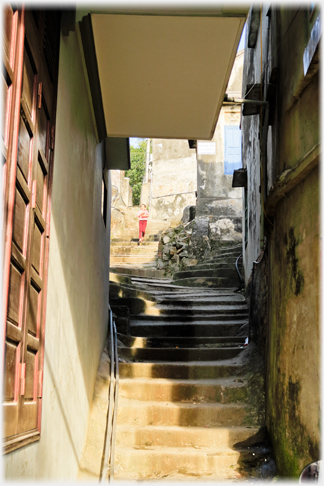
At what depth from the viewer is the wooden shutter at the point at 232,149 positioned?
17.7 meters

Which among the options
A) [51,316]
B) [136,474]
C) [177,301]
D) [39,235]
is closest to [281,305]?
[136,474]

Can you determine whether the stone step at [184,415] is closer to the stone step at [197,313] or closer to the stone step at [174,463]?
the stone step at [174,463]

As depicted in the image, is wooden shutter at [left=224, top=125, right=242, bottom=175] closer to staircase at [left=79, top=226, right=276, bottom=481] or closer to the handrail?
staircase at [left=79, top=226, right=276, bottom=481]

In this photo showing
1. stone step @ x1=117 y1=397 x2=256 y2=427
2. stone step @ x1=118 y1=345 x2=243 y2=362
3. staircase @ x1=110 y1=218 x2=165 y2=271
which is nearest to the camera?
stone step @ x1=117 y1=397 x2=256 y2=427

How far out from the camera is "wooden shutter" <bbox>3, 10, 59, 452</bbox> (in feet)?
7.50

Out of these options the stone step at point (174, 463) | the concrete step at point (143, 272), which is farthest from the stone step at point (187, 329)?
the concrete step at point (143, 272)

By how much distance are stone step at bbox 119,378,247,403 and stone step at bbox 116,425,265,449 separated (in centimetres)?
62

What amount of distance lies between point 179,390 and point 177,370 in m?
0.43

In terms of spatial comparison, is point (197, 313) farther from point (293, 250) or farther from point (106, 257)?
point (293, 250)

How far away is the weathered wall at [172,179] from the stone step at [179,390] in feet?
62.4

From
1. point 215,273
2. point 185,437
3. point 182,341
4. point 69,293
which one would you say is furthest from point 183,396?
point 215,273

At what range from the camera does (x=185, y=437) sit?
5332 mm

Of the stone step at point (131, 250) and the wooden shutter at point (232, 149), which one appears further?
the wooden shutter at point (232, 149)

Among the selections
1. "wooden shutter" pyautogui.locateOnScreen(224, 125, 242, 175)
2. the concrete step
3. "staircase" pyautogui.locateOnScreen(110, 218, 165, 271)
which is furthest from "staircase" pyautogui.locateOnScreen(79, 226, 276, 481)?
"wooden shutter" pyautogui.locateOnScreen(224, 125, 242, 175)
